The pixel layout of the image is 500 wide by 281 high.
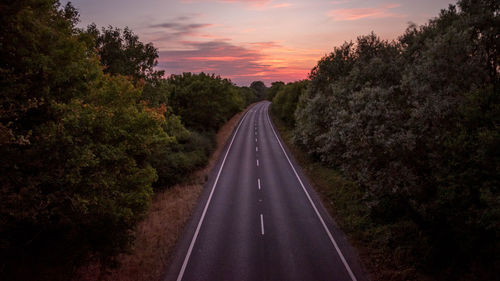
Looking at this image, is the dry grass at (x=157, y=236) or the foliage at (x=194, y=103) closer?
the dry grass at (x=157, y=236)

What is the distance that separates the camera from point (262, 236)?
14547 millimetres

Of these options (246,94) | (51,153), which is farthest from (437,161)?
(246,94)

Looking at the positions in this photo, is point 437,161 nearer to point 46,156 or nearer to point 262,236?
point 262,236

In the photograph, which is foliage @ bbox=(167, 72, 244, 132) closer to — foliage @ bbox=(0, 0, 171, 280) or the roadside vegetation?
the roadside vegetation

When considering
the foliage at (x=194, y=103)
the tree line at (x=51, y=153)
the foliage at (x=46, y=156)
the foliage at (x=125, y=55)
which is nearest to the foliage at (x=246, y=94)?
the foliage at (x=194, y=103)

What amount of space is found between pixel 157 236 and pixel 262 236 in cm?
551

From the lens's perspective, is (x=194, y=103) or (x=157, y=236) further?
(x=194, y=103)

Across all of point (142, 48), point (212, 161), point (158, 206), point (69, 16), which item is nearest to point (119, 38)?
point (142, 48)

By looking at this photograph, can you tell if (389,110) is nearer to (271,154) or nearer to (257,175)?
(257,175)

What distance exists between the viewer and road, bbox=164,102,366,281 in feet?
37.9

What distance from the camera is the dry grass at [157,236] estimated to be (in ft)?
37.0

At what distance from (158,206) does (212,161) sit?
12.3 meters

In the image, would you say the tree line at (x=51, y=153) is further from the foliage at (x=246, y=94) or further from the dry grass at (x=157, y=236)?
the foliage at (x=246, y=94)

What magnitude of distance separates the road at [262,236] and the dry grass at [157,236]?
0.57 meters
